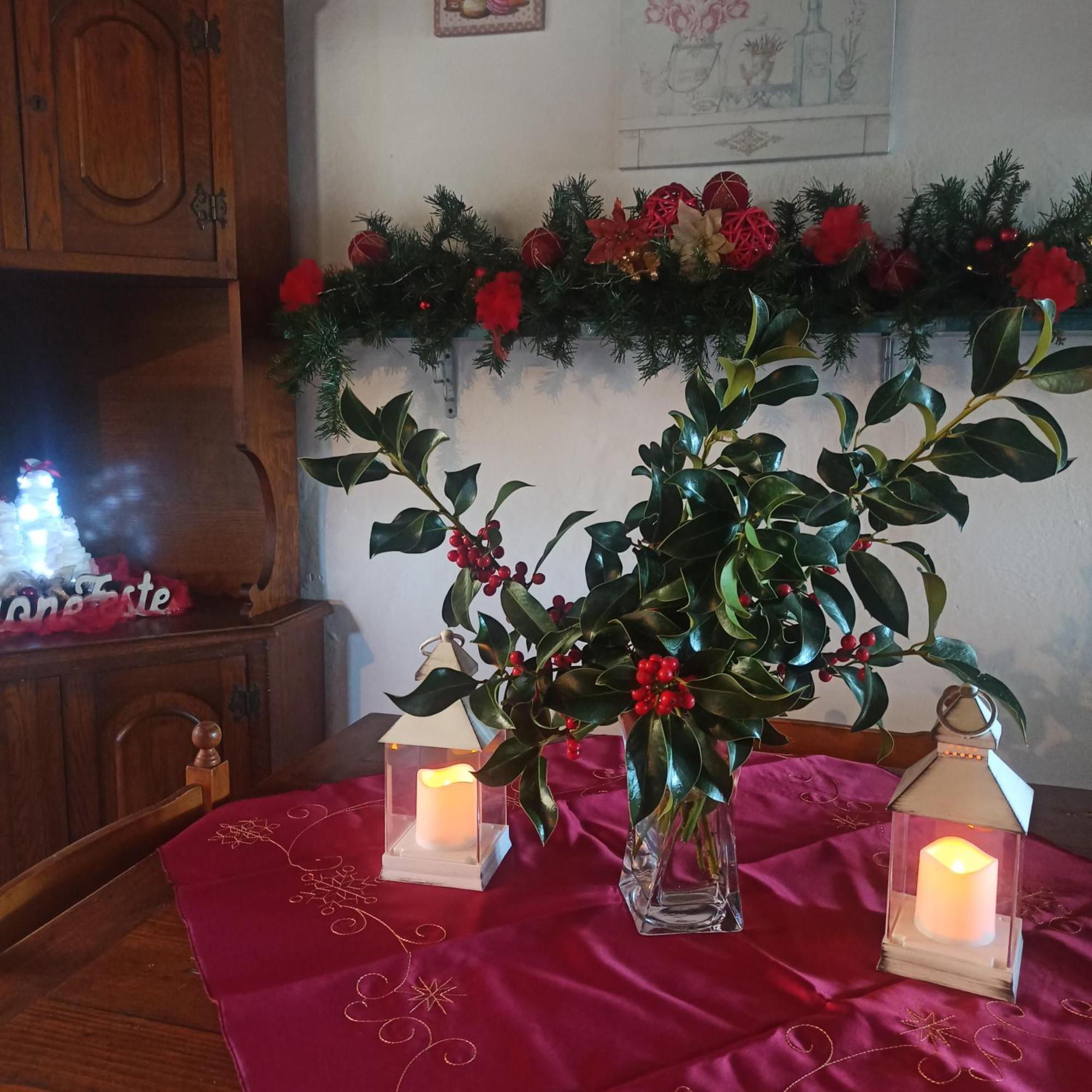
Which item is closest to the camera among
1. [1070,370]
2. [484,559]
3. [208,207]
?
[1070,370]

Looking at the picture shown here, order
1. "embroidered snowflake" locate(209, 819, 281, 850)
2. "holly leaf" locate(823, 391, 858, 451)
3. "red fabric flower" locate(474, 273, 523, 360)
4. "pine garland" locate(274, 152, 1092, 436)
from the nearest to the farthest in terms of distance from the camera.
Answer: "holly leaf" locate(823, 391, 858, 451) → "embroidered snowflake" locate(209, 819, 281, 850) → "pine garland" locate(274, 152, 1092, 436) → "red fabric flower" locate(474, 273, 523, 360)

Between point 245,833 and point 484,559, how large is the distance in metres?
0.45

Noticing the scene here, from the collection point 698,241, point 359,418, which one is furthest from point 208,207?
point 359,418

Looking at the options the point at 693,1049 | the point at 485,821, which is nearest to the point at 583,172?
the point at 485,821

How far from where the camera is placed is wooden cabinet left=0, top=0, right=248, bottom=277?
5.51 ft

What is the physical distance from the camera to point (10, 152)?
5.46ft

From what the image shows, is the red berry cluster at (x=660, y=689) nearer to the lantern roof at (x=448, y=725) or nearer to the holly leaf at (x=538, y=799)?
the holly leaf at (x=538, y=799)

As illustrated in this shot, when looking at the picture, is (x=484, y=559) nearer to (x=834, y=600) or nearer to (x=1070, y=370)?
(x=834, y=600)

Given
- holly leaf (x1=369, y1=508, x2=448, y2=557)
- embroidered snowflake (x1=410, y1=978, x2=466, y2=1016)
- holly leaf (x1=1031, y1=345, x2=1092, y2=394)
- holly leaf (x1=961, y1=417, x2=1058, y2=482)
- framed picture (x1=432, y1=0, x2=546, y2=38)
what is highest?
framed picture (x1=432, y1=0, x2=546, y2=38)

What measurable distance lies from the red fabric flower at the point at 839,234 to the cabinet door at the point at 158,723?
1318mm

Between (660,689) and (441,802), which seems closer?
(660,689)

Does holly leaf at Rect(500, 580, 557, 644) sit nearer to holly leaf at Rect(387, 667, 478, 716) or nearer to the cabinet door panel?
holly leaf at Rect(387, 667, 478, 716)

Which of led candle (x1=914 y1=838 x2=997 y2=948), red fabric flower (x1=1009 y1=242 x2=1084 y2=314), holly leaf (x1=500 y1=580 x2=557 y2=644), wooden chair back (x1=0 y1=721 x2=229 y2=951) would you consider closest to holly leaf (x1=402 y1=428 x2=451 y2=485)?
holly leaf (x1=500 y1=580 x2=557 y2=644)

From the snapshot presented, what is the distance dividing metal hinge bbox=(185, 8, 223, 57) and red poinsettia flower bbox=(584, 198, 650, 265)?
0.78 meters
